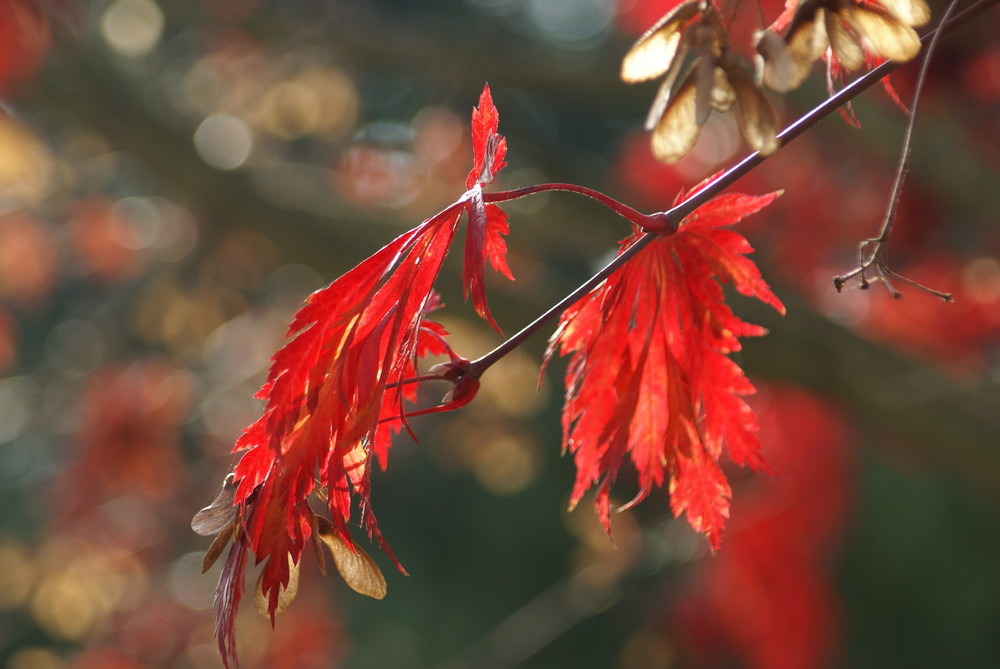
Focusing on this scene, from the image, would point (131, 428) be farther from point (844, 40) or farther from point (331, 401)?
point (844, 40)

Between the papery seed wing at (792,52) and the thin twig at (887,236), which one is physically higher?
the papery seed wing at (792,52)

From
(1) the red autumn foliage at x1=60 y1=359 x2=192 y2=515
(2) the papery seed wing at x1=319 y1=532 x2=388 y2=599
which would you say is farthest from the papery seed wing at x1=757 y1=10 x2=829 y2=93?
(1) the red autumn foliage at x1=60 y1=359 x2=192 y2=515

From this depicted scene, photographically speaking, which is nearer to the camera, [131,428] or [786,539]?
[786,539]

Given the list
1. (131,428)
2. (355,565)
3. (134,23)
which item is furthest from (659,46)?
(134,23)

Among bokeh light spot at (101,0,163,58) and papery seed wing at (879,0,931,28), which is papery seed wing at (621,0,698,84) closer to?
papery seed wing at (879,0,931,28)

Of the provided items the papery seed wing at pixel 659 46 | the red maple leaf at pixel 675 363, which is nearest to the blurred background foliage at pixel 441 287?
the red maple leaf at pixel 675 363

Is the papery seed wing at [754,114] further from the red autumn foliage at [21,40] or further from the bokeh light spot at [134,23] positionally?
the bokeh light spot at [134,23]

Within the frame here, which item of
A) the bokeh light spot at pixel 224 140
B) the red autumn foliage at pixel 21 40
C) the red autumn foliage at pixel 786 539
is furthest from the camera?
the red autumn foliage at pixel 786 539
